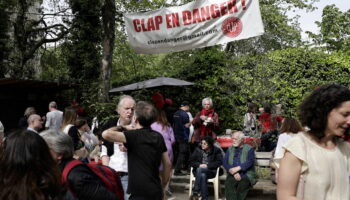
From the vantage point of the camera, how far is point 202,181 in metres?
8.11

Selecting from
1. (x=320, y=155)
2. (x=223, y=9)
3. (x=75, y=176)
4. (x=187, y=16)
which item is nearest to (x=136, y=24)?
(x=187, y=16)

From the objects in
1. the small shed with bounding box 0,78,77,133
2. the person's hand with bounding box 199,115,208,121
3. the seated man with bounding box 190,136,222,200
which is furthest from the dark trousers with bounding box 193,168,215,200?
the small shed with bounding box 0,78,77,133

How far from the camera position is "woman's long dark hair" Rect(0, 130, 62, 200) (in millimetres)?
1942

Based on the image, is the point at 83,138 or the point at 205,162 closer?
the point at 83,138

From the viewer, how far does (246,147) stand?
7660 mm

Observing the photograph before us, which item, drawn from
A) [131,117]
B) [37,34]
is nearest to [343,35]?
[37,34]

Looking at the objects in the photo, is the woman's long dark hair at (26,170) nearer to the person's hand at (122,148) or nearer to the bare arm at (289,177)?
the bare arm at (289,177)

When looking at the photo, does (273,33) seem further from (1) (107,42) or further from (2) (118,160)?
(2) (118,160)

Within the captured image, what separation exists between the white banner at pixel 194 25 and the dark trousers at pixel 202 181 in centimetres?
318

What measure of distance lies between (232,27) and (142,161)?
6.06 m

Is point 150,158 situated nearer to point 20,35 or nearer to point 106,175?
point 106,175

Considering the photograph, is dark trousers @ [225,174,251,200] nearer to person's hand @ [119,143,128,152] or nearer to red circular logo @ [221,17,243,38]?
red circular logo @ [221,17,243,38]

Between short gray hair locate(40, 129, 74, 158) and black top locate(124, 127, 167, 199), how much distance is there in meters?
1.12

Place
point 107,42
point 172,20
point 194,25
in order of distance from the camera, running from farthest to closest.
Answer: point 107,42, point 172,20, point 194,25
